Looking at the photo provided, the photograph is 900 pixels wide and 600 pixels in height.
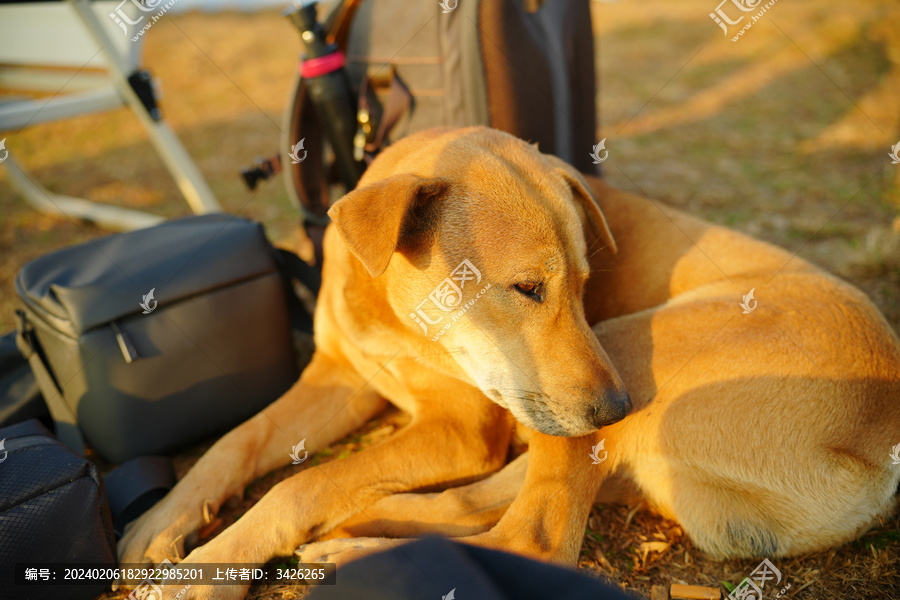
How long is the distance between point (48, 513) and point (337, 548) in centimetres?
103

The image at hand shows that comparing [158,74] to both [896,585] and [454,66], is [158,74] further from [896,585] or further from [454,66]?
[896,585]

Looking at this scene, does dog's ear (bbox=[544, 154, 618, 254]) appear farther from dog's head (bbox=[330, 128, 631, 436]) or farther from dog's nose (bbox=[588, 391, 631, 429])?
dog's nose (bbox=[588, 391, 631, 429])

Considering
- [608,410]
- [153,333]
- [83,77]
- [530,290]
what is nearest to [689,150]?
[530,290]

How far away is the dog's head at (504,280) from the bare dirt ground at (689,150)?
0.72 meters

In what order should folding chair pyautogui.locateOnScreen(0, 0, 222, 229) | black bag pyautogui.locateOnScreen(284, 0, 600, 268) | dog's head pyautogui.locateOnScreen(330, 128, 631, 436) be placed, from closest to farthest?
dog's head pyautogui.locateOnScreen(330, 128, 631, 436) → black bag pyautogui.locateOnScreen(284, 0, 600, 268) → folding chair pyautogui.locateOnScreen(0, 0, 222, 229)

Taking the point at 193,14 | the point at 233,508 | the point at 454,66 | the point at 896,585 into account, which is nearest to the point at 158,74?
the point at 193,14

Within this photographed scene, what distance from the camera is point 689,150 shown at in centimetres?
643

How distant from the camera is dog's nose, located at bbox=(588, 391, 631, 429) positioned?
211 centimetres

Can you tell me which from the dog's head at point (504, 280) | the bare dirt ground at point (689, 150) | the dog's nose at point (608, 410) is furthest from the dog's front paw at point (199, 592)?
the dog's nose at point (608, 410)

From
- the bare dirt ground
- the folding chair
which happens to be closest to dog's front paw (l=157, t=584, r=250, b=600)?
the bare dirt ground

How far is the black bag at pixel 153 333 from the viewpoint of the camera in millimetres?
2480

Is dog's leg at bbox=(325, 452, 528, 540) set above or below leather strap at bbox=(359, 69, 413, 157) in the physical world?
below

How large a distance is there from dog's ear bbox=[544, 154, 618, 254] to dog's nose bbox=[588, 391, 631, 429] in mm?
813

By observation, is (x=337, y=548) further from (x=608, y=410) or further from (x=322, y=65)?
(x=322, y=65)
